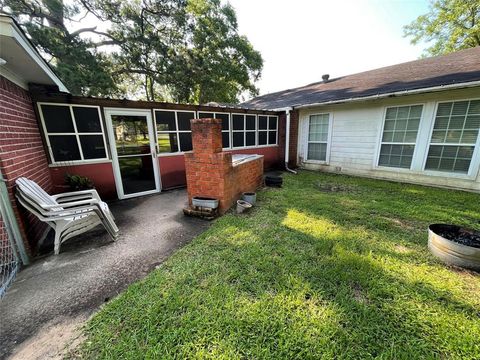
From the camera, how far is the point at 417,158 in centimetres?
557

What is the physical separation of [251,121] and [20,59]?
611 centimetres

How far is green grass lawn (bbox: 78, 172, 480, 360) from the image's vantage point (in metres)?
1.45

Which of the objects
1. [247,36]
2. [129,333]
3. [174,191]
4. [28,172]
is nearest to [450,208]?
[129,333]

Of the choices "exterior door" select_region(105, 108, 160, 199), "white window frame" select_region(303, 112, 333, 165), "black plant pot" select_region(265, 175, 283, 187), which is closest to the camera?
"exterior door" select_region(105, 108, 160, 199)

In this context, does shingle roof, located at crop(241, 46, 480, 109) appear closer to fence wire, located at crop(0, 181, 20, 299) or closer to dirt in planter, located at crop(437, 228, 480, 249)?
dirt in planter, located at crop(437, 228, 480, 249)

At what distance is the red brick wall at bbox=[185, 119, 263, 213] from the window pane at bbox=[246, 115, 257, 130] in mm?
3914

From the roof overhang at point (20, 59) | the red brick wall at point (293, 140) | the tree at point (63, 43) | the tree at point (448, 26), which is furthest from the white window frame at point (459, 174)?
the tree at point (63, 43)

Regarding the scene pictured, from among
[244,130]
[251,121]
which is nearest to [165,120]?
[244,130]

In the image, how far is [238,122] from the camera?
23.5 ft

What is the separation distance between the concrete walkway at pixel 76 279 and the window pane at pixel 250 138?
4712 millimetres

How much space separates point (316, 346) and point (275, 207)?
2.76 metres

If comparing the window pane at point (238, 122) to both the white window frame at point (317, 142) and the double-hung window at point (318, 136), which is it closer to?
the white window frame at point (317, 142)

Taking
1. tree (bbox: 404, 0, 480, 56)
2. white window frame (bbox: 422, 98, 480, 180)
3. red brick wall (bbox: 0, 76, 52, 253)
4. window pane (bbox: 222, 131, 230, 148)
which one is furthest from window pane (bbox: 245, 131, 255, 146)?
tree (bbox: 404, 0, 480, 56)

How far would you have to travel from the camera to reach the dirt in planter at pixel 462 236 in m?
2.37
